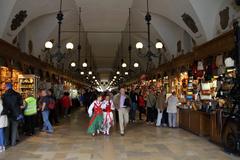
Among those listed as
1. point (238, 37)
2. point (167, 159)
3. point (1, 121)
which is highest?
point (238, 37)

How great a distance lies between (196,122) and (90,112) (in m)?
3.42

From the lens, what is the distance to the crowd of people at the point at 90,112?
8.34m

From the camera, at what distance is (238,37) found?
716cm

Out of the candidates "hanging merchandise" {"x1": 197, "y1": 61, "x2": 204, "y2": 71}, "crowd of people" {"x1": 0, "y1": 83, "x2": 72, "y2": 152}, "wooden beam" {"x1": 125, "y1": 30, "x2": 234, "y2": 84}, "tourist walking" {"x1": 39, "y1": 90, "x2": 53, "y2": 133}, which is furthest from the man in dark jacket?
"hanging merchandise" {"x1": 197, "y1": 61, "x2": 204, "y2": 71}

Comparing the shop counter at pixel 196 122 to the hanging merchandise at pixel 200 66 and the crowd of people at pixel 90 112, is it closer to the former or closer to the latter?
the crowd of people at pixel 90 112

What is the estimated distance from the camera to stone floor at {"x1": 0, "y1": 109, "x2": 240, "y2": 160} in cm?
704

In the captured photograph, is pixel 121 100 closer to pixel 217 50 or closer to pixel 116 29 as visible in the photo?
pixel 217 50

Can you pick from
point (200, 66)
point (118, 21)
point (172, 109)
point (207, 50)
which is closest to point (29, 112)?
point (172, 109)

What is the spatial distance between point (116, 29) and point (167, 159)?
13227mm

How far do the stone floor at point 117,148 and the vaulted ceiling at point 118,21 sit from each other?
4.35 m

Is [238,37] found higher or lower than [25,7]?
lower

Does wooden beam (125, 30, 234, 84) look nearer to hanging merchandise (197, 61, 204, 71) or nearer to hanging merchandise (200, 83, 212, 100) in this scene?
hanging merchandise (197, 61, 204, 71)

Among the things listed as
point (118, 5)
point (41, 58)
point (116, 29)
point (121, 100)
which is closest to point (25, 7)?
point (118, 5)

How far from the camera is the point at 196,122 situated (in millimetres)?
10289
